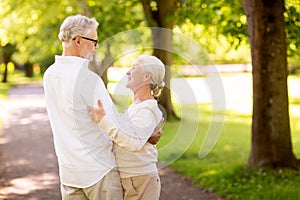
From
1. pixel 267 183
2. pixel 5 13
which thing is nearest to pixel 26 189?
pixel 267 183

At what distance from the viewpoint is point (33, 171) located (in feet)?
36.6

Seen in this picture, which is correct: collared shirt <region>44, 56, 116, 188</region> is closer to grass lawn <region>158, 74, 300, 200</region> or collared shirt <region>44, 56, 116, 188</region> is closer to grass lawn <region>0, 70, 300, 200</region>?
grass lawn <region>0, 70, 300, 200</region>

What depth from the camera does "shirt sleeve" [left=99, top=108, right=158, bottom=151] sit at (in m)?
3.68

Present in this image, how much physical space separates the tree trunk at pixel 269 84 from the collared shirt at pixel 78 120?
18.6 feet

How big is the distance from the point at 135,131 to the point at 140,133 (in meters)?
0.04

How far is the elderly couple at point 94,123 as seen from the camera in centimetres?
364

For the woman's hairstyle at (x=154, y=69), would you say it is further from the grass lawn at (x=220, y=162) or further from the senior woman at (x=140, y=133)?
the grass lawn at (x=220, y=162)

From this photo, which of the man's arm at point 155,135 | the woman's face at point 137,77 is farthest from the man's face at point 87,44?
the man's arm at point 155,135

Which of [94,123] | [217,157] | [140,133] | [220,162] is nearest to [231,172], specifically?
[220,162]

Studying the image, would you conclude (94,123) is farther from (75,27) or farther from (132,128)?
(75,27)

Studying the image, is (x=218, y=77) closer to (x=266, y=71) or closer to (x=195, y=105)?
(x=195, y=105)

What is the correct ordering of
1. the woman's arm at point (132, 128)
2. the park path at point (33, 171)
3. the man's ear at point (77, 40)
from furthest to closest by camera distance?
the park path at point (33, 171)
the man's ear at point (77, 40)
the woman's arm at point (132, 128)

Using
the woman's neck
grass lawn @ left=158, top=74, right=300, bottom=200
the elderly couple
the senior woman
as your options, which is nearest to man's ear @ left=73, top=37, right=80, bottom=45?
the elderly couple

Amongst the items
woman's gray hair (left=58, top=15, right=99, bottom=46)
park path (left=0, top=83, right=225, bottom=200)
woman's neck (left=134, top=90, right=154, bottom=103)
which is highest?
woman's gray hair (left=58, top=15, right=99, bottom=46)
